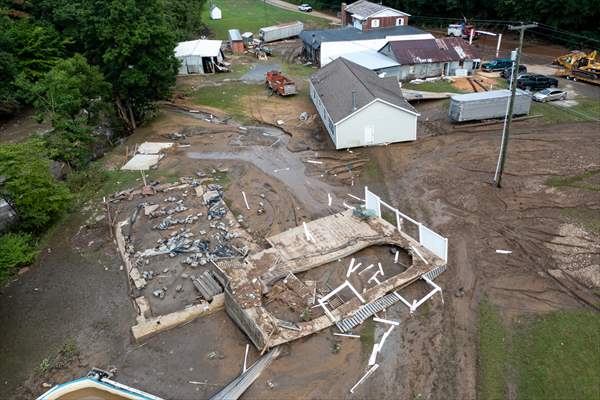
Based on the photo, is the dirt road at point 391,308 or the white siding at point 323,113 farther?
the white siding at point 323,113

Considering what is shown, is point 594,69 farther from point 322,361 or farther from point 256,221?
point 322,361

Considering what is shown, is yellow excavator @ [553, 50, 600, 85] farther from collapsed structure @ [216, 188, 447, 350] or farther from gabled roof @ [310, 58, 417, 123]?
collapsed structure @ [216, 188, 447, 350]

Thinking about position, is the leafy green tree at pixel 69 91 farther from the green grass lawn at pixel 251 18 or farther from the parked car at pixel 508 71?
the green grass lawn at pixel 251 18

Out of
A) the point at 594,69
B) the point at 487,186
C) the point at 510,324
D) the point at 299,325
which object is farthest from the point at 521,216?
the point at 594,69

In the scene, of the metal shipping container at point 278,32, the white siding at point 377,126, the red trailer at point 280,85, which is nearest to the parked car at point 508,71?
the white siding at point 377,126

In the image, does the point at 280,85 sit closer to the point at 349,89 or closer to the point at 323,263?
the point at 349,89

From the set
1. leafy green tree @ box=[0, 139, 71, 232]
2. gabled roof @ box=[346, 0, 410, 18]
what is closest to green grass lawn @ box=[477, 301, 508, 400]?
A: leafy green tree @ box=[0, 139, 71, 232]
